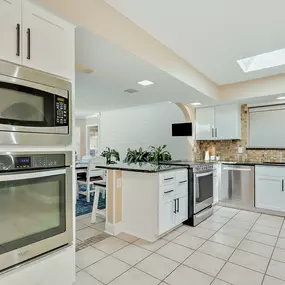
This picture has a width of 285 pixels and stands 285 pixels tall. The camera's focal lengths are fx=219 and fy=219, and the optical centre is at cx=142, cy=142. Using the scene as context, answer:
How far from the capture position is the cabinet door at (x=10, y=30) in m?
1.24

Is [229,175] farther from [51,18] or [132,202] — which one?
[51,18]

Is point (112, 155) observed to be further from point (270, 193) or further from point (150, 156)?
point (270, 193)

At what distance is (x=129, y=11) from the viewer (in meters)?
2.00

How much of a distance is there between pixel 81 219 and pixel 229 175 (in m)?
2.89

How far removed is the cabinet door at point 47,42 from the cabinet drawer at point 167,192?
6.07 ft

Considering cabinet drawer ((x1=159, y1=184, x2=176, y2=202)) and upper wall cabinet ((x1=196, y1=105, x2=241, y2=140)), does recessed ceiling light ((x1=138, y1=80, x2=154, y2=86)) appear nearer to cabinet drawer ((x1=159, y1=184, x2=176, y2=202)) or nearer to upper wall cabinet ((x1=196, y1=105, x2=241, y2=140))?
cabinet drawer ((x1=159, y1=184, x2=176, y2=202))

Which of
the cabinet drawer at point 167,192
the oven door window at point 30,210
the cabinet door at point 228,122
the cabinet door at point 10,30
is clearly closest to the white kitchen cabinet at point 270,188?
the cabinet door at point 228,122

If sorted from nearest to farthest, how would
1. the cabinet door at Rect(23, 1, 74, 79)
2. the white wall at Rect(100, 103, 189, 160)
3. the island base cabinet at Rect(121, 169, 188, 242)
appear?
the cabinet door at Rect(23, 1, 74, 79) → the island base cabinet at Rect(121, 169, 188, 242) → the white wall at Rect(100, 103, 189, 160)

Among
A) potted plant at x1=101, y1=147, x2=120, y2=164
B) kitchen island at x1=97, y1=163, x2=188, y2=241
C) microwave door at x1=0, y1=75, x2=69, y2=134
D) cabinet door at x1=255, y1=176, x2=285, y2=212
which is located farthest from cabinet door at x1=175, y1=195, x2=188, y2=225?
potted plant at x1=101, y1=147, x2=120, y2=164

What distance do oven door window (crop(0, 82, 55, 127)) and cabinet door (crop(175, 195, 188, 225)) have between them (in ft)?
7.39

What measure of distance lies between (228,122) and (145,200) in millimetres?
2711

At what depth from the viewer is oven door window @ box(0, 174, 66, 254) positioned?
125cm

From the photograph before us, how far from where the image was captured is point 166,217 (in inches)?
114

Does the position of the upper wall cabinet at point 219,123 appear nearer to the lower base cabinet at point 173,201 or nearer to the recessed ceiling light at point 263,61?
the recessed ceiling light at point 263,61
